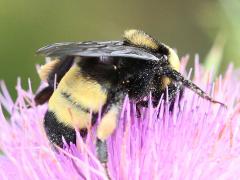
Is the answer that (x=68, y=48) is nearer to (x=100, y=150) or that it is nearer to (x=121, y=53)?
(x=121, y=53)

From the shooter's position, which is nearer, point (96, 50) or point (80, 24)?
point (96, 50)

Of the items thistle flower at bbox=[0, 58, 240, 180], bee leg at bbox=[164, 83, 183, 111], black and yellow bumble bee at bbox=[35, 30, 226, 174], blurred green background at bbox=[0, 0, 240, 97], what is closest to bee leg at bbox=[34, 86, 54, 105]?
thistle flower at bbox=[0, 58, 240, 180]

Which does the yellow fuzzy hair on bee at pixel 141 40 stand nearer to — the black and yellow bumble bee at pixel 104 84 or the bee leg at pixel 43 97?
the black and yellow bumble bee at pixel 104 84

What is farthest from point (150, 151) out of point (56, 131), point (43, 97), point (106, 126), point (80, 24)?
point (80, 24)

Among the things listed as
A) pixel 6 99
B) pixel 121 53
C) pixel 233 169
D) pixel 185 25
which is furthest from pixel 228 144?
pixel 185 25

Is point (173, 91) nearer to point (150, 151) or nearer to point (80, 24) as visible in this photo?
point (150, 151)

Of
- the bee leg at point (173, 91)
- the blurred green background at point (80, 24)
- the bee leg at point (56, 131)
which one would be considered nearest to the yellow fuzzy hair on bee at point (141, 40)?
the bee leg at point (173, 91)

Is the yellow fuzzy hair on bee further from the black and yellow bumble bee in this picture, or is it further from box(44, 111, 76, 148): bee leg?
box(44, 111, 76, 148): bee leg
